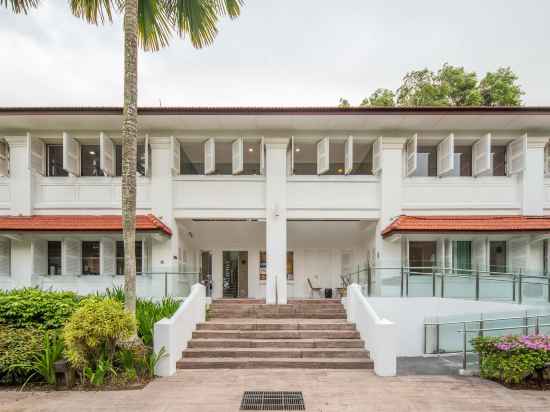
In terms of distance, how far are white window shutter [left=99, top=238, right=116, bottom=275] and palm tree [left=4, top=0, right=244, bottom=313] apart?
5.80 m

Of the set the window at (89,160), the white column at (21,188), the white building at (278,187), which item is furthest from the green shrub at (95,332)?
the window at (89,160)

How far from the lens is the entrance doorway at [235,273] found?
666 inches

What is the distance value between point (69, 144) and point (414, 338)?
Answer: 513 inches

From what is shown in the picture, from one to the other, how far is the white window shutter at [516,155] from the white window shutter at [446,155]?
6.80 ft

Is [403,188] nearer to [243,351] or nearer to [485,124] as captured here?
[485,124]

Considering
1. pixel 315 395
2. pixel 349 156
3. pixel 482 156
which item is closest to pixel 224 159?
pixel 349 156

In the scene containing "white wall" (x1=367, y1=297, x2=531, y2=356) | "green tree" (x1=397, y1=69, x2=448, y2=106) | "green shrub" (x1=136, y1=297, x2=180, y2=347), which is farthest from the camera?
"green tree" (x1=397, y1=69, x2=448, y2=106)

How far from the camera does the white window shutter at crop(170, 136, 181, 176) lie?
1368cm

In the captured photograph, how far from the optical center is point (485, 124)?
43.8 feet

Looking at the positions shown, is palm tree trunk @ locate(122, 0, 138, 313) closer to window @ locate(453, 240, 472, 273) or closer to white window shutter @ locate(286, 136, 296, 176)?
white window shutter @ locate(286, 136, 296, 176)

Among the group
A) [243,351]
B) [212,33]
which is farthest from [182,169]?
[243,351]

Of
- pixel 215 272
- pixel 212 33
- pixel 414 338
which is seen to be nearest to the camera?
pixel 212 33

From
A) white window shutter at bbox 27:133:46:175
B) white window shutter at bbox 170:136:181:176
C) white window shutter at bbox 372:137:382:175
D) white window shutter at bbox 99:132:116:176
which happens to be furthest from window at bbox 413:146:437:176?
white window shutter at bbox 27:133:46:175

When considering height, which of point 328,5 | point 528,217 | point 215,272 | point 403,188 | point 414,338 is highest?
point 328,5
